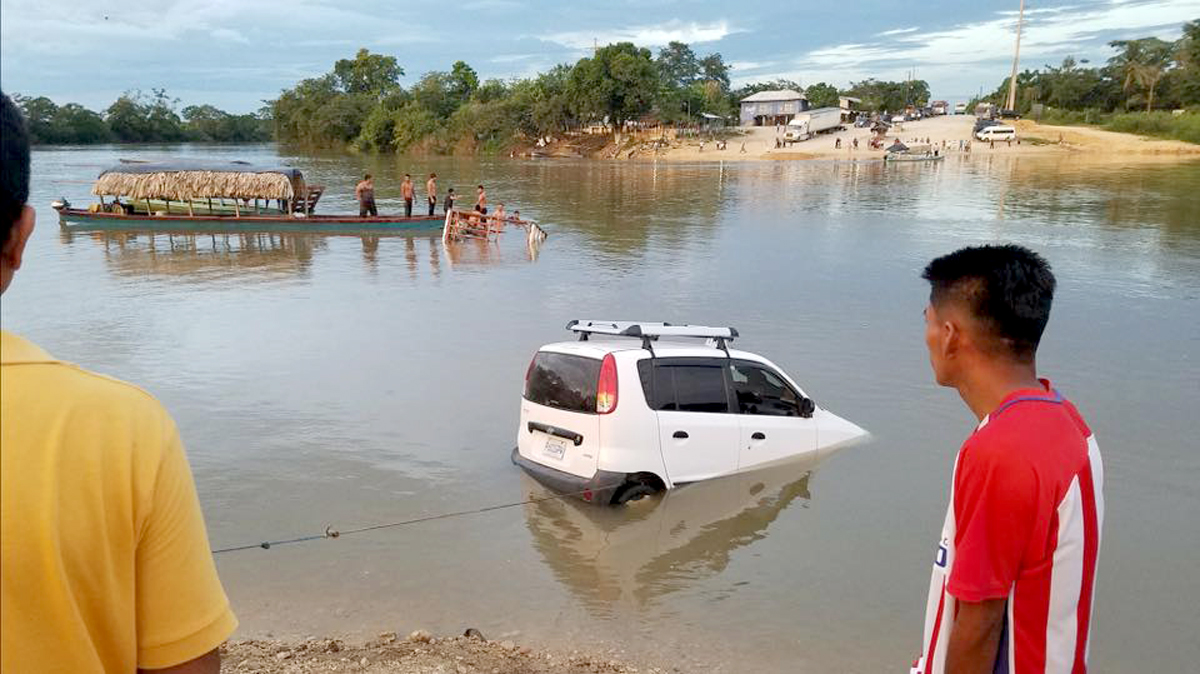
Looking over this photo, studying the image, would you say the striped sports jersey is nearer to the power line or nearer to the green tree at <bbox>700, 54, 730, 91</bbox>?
the power line

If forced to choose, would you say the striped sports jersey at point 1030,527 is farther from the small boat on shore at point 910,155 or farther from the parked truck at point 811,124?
the parked truck at point 811,124

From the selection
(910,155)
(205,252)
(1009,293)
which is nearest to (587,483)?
(1009,293)

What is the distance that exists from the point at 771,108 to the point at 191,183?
90.6 m

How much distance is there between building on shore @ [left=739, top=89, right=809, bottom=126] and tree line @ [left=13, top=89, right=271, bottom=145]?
79.7 m

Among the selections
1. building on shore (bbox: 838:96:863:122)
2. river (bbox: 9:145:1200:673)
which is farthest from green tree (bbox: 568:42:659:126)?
river (bbox: 9:145:1200:673)

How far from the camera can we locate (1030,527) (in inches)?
90.4

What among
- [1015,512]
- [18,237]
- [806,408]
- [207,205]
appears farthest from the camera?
[207,205]

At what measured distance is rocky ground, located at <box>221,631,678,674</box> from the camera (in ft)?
16.3

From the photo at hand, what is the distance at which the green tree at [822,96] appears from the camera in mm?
122062

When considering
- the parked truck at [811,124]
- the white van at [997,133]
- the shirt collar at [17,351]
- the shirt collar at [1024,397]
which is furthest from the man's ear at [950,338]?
the parked truck at [811,124]

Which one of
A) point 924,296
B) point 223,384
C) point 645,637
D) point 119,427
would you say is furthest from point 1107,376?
point 119,427

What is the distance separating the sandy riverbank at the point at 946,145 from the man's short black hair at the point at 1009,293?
7957 cm

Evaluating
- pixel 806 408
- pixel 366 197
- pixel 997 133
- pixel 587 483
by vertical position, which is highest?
pixel 997 133

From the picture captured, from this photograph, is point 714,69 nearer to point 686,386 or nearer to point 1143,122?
point 1143,122
